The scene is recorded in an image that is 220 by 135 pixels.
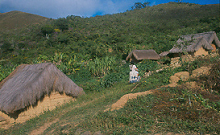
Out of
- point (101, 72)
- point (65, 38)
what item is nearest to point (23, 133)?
point (101, 72)

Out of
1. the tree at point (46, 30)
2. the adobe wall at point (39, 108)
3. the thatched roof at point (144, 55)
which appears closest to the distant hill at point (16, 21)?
the tree at point (46, 30)

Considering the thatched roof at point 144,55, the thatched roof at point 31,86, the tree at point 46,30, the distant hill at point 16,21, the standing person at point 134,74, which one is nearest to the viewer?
the thatched roof at point 31,86

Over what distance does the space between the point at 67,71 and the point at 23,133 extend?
788cm

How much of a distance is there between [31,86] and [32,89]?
0.11 m

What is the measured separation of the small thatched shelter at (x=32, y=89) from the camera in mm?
5035

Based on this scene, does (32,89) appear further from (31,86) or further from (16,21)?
(16,21)

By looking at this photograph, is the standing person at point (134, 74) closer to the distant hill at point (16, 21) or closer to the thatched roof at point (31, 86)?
the thatched roof at point (31, 86)

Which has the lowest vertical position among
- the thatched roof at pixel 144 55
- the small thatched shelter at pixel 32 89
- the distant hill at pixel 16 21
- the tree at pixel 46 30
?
the small thatched shelter at pixel 32 89

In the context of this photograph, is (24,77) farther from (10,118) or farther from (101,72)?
(101,72)

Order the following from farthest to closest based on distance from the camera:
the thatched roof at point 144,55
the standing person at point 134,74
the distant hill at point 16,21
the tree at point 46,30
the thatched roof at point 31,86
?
the distant hill at point 16,21, the tree at point 46,30, the thatched roof at point 144,55, the standing person at point 134,74, the thatched roof at point 31,86

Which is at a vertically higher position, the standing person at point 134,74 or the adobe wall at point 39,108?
the standing person at point 134,74

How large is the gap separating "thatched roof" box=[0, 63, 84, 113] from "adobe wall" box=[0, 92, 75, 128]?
20cm

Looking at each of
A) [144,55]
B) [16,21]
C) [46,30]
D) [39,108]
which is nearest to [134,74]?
[39,108]

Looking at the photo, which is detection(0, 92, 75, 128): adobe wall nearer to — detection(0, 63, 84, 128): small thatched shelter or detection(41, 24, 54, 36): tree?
detection(0, 63, 84, 128): small thatched shelter
